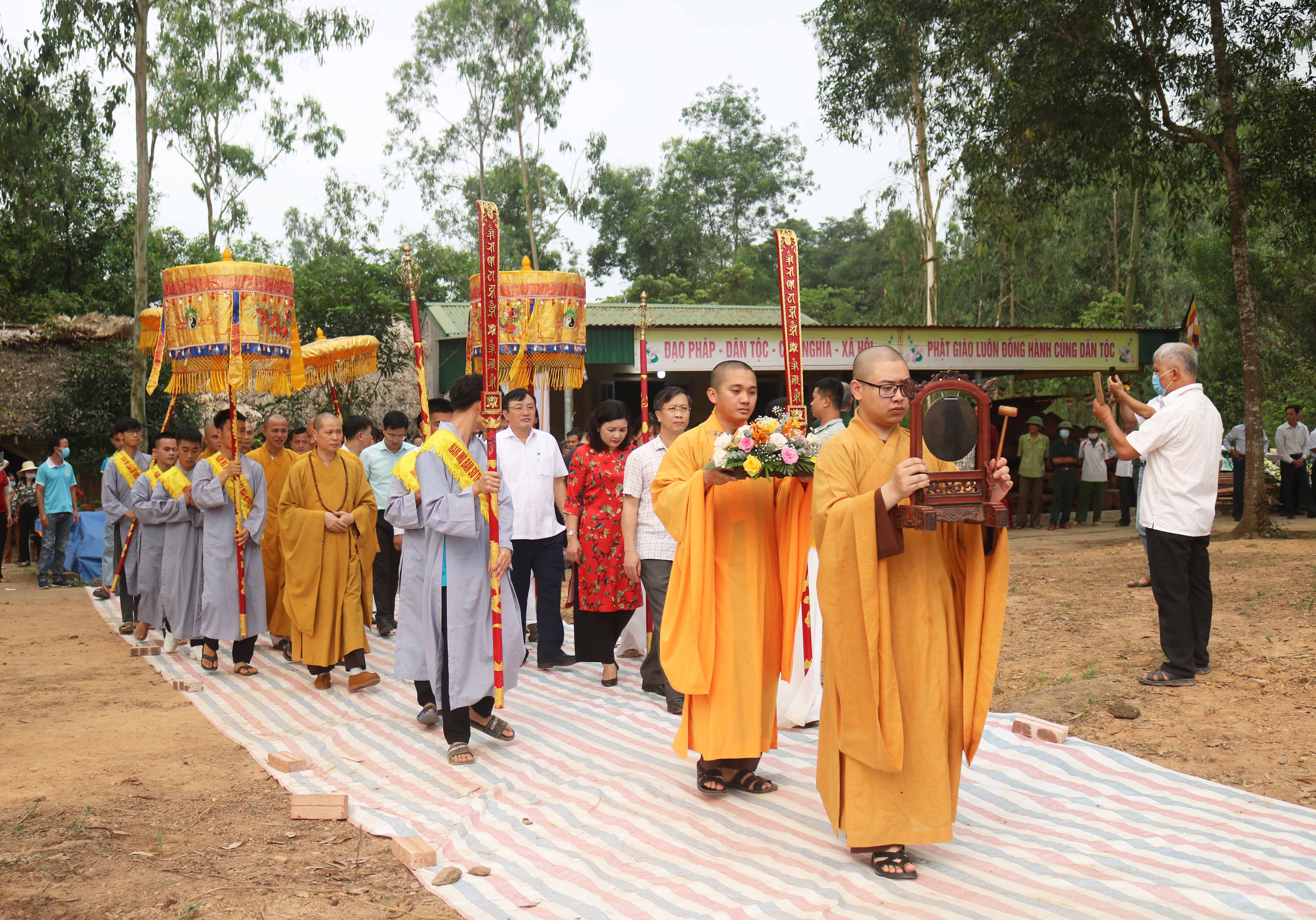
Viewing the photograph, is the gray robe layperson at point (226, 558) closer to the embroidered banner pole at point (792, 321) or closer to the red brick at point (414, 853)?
the red brick at point (414, 853)

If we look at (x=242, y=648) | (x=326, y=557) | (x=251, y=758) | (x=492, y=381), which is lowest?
(x=251, y=758)

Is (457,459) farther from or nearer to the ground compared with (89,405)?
nearer to the ground

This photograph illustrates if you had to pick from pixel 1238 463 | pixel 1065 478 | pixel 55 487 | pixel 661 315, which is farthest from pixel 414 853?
pixel 661 315

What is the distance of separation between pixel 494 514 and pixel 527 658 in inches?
124

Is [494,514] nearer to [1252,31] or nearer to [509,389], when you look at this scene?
[509,389]

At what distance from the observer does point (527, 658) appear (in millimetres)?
8359

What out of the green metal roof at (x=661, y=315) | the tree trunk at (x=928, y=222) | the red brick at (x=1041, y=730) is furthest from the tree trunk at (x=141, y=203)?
the tree trunk at (x=928, y=222)

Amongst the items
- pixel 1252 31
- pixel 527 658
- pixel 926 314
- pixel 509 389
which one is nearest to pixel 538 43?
pixel 926 314

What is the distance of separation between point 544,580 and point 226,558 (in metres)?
2.39

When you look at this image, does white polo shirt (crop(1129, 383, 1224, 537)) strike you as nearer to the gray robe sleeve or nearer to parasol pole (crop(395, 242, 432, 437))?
the gray robe sleeve

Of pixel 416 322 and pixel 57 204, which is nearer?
pixel 416 322

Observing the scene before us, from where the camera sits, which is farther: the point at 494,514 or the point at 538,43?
the point at 538,43

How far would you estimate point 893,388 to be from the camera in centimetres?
381

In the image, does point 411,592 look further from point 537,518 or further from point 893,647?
point 893,647
